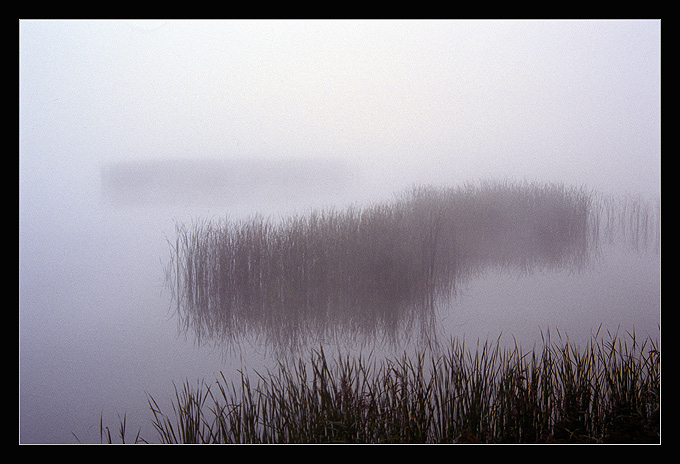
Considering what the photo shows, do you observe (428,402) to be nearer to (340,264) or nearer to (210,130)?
(340,264)

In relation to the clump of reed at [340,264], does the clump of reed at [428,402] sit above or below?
below

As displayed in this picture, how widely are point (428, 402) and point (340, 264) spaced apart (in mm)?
874

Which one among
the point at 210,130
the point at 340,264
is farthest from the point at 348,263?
Result: the point at 210,130

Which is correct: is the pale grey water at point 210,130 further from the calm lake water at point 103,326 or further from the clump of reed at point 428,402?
the clump of reed at point 428,402

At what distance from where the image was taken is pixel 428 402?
84.0 inches

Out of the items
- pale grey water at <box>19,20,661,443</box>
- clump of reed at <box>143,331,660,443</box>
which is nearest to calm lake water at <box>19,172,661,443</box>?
pale grey water at <box>19,20,661,443</box>

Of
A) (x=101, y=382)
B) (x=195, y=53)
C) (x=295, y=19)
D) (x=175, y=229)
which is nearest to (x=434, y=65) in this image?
(x=295, y=19)

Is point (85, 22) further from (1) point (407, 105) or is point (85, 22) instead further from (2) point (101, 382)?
(2) point (101, 382)

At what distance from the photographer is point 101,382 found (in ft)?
7.10

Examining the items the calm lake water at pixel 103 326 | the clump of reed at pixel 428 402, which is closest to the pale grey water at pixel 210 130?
the calm lake water at pixel 103 326

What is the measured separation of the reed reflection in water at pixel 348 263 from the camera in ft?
7.03

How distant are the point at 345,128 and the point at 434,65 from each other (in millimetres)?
585

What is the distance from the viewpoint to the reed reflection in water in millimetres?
2143

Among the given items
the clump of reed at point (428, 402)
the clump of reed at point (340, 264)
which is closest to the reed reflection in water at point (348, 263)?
the clump of reed at point (340, 264)
